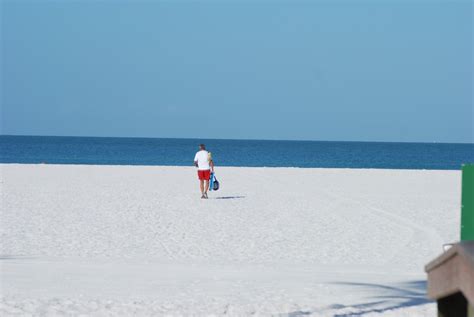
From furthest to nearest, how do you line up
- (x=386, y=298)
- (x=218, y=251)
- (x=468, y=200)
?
(x=218, y=251), (x=386, y=298), (x=468, y=200)

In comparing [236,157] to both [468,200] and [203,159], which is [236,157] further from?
[468,200]

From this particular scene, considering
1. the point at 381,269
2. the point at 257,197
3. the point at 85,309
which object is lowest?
the point at 85,309

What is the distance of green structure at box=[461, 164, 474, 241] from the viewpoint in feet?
15.7

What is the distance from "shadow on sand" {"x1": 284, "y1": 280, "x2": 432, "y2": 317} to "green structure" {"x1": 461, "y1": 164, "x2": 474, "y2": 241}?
7.41 ft

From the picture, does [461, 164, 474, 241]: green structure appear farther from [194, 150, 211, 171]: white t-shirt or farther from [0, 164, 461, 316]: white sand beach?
[194, 150, 211, 171]: white t-shirt

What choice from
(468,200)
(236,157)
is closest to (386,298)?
(468,200)

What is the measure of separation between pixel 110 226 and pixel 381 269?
5896 mm

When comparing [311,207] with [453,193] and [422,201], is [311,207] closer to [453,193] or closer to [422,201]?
[422,201]

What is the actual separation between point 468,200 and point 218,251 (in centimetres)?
684

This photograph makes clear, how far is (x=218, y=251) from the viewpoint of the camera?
37.4ft

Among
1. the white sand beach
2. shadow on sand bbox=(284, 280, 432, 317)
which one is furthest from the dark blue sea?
shadow on sand bbox=(284, 280, 432, 317)

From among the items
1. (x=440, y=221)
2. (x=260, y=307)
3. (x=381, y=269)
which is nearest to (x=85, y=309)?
(x=260, y=307)

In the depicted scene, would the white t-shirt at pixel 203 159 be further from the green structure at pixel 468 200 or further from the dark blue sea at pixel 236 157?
the dark blue sea at pixel 236 157

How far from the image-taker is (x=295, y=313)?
22.9ft
